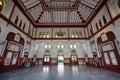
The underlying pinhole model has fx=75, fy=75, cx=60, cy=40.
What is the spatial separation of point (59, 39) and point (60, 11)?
5.51m

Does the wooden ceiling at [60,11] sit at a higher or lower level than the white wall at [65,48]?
higher

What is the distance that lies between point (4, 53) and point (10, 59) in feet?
4.21

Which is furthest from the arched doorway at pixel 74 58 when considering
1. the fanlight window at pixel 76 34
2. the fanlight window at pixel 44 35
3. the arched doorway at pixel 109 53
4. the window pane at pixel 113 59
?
the window pane at pixel 113 59

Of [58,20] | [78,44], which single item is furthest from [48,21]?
[78,44]

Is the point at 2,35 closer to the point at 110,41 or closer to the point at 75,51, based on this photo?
the point at 110,41

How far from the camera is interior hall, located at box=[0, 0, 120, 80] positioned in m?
7.27

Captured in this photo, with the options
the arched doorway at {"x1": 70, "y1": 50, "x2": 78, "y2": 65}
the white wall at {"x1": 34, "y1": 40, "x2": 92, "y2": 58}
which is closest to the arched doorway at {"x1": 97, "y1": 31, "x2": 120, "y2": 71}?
the white wall at {"x1": 34, "y1": 40, "x2": 92, "y2": 58}

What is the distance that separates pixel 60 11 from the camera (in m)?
14.0

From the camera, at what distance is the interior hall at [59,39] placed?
7.27 metres

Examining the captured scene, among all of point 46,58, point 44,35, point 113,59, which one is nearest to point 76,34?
point 44,35

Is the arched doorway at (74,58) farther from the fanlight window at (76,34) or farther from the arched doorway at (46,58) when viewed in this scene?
the arched doorway at (46,58)

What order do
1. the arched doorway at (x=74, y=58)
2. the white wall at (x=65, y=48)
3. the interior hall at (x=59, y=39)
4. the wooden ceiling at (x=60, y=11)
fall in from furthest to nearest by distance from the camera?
the arched doorway at (x=74, y=58)
the white wall at (x=65, y=48)
the wooden ceiling at (x=60, y=11)
the interior hall at (x=59, y=39)

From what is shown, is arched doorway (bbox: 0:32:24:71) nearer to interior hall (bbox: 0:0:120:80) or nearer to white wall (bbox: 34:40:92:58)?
interior hall (bbox: 0:0:120:80)

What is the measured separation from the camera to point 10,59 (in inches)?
340
